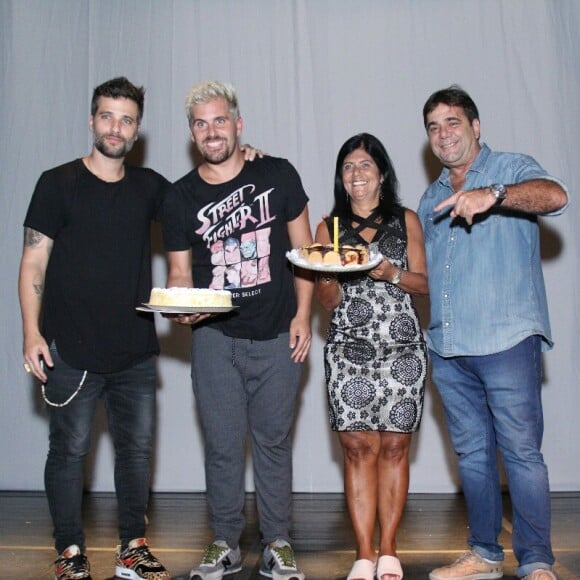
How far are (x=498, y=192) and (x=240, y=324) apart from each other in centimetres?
101

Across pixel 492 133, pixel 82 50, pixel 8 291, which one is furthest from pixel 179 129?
pixel 492 133

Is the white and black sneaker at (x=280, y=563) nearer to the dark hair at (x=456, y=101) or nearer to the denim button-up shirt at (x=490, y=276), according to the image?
the denim button-up shirt at (x=490, y=276)

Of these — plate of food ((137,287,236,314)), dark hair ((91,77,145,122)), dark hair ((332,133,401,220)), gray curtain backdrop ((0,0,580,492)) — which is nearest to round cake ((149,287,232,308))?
plate of food ((137,287,236,314))

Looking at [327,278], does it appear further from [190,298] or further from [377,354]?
[190,298]

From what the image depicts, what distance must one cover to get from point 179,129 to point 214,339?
1889mm

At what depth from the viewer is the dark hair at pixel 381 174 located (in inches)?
125

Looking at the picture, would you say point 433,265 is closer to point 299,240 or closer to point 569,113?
point 299,240

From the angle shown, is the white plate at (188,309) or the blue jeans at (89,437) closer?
the white plate at (188,309)

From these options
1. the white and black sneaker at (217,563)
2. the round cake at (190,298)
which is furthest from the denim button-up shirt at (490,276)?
the white and black sneaker at (217,563)

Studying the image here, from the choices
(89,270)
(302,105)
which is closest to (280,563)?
(89,270)

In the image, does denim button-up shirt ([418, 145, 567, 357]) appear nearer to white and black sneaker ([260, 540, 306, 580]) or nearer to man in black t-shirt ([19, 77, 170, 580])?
white and black sneaker ([260, 540, 306, 580])

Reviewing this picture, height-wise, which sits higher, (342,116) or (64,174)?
(342,116)

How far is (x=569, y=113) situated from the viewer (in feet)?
15.3

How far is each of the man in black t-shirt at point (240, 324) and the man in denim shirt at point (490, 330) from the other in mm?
511
